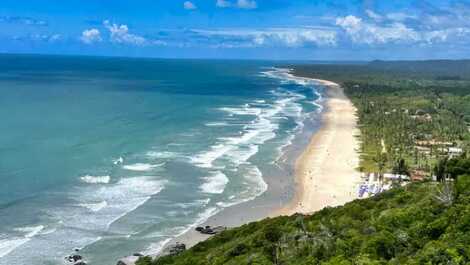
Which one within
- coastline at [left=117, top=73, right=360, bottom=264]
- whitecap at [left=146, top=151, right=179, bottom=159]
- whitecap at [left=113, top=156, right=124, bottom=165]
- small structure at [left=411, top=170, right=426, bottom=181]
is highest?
whitecap at [left=146, top=151, right=179, bottom=159]

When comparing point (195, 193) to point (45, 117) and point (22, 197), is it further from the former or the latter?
point (45, 117)

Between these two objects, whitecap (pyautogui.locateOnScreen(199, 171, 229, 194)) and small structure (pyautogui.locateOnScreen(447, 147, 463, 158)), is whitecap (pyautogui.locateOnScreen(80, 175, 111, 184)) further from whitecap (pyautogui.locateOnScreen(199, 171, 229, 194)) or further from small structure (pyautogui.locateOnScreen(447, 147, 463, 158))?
small structure (pyautogui.locateOnScreen(447, 147, 463, 158))

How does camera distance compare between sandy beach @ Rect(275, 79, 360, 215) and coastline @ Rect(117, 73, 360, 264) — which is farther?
sandy beach @ Rect(275, 79, 360, 215)

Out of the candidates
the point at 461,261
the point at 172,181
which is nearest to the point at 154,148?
the point at 172,181

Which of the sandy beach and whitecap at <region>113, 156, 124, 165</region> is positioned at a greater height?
whitecap at <region>113, 156, 124, 165</region>

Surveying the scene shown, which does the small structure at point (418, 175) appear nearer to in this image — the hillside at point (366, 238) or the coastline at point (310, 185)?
the coastline at point (310, 185)

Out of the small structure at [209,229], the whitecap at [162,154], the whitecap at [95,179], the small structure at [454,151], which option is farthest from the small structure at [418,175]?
the whitecap at [95,179]

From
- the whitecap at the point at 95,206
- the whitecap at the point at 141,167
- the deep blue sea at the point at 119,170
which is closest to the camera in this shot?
the deep blue sea at the point at 119,170

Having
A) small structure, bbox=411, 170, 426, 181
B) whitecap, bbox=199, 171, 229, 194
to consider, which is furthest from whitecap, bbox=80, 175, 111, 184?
small structure, bbox=411, 170, 426, 181
